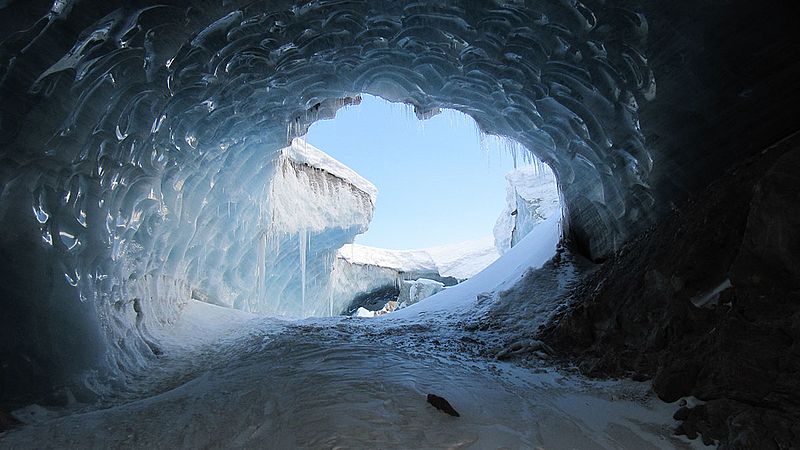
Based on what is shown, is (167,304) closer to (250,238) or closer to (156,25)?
(250,238)

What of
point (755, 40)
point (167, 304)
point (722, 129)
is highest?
point (755, 40)

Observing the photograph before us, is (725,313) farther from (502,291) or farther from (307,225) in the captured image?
(307,225)

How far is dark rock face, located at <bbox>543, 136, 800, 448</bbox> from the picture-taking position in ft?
9.30

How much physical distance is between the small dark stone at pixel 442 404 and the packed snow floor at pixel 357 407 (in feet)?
0.14

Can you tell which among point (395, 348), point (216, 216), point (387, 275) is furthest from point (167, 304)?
point (387, 275)

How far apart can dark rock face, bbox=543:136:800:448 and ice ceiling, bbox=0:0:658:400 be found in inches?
43.3

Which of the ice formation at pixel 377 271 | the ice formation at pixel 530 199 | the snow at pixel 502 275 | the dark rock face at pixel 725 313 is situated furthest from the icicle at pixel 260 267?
the ice formation at pixel 530 199

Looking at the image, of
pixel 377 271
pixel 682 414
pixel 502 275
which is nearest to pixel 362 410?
pixel 682 414

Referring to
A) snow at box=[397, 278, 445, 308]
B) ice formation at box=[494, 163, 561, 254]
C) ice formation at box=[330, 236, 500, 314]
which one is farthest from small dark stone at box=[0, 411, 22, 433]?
snow at box=[397, 278, 445, 308]

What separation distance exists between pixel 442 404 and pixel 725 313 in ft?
6.91

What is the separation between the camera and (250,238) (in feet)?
38.2

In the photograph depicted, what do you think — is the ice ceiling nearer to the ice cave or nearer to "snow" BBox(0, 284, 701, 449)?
the ice cave

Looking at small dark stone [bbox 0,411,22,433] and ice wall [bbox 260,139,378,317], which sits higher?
ice wall [bbox 260,139,378,317]

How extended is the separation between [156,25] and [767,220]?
4.57 metres
